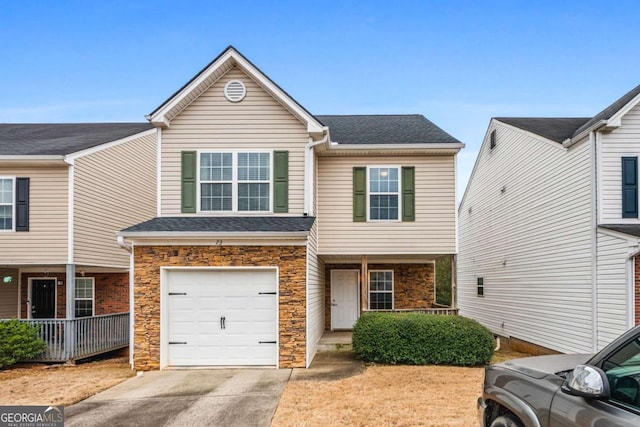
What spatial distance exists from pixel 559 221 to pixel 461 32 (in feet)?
36.4

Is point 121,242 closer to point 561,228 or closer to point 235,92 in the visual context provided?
point 235,92

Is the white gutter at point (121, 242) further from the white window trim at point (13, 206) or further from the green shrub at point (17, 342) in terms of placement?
the white window trim at point (13, 206)

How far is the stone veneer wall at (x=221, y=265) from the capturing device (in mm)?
11016

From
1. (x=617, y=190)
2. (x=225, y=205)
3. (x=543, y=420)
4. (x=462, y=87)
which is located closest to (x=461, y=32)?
(x=462, y=87)

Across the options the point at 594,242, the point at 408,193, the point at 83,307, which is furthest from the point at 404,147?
the point at 83,307

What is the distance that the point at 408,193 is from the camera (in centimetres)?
1389

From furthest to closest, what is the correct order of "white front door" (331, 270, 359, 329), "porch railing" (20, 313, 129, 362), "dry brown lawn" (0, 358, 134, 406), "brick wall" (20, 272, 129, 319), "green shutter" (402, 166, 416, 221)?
1. "white front door" (331, 270, 359, 329)
2. "brick wall" (20, 272, 129, 319)
3. "green shutter" (402, 166, 416, 221)
4. "porch railing" (20, 313, 129, 362)
5. "dry brown lawn" (0, 358, 134, 406)

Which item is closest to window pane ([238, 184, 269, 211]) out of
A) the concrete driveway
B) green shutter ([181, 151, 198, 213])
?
green shutter ([181, 151, 198, 213])

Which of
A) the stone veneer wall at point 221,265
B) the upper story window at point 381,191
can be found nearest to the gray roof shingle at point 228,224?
the stone veneer wall at point 221,265

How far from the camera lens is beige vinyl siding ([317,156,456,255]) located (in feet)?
45.5

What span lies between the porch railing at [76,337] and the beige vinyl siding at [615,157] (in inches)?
532

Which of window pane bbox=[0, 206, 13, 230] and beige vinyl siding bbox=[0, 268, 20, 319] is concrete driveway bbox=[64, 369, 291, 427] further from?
beige vinyl siding bbox=[0, 268, 20, 319]

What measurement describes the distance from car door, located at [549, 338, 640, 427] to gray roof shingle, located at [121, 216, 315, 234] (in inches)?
310

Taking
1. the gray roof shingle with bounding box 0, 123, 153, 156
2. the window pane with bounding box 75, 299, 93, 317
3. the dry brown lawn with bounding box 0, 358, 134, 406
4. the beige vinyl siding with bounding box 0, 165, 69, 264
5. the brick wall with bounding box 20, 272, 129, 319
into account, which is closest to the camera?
the dry brown lawn with bounding box 0, 358, 134, 406
